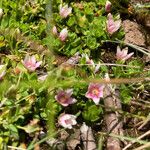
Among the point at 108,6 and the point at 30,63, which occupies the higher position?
the point at 108,6

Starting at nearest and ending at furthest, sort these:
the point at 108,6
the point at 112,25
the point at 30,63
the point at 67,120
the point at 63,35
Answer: the point at 67,120 → the point at 30,63 → the point at 63,35 → the point at 112,25 → the point at 108,6

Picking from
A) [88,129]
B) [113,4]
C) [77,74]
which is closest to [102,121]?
[88,129]

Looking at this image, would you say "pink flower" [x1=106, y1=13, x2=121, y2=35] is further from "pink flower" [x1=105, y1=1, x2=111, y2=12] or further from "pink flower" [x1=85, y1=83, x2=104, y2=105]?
"pink flower" [x1=85, y1=83, x2=104, y2=105]

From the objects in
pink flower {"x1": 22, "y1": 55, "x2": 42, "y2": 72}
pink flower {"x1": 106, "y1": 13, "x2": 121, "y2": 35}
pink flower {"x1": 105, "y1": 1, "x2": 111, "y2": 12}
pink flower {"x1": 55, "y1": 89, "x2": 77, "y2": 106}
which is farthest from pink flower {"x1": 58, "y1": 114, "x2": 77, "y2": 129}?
pink flower {"x1": 105, "y1": 1, "x2": 111, "y2": 12}

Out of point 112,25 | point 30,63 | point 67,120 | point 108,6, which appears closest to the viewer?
point 67,120

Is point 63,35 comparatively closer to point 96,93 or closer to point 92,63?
point 92,63

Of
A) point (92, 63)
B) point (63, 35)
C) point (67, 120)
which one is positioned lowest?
point (67, 120)

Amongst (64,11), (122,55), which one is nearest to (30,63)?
(64,11)

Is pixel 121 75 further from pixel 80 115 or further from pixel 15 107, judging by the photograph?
pixel 15 107
